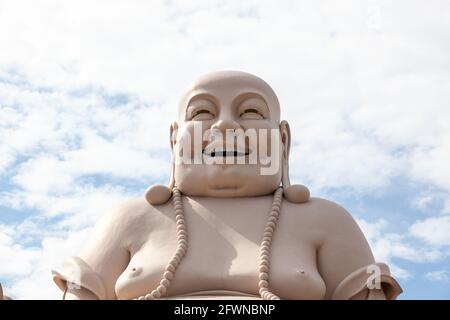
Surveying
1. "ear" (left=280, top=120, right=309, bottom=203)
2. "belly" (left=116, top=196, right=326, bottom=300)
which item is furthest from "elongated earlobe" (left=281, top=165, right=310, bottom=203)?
"belly" (left=116, top=196, right=326, bottom=300)

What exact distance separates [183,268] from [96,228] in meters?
1.04

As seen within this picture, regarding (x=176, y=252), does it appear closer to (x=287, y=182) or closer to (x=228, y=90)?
(x=287, y=182)

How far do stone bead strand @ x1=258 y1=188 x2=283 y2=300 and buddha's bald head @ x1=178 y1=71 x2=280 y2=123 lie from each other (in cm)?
82

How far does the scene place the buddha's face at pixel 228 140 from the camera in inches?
284

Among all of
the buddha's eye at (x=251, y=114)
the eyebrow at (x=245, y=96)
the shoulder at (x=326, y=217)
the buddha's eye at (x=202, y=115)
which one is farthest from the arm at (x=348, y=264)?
the buddha's eye at (x=202, y=115)

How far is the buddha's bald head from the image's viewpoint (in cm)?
738

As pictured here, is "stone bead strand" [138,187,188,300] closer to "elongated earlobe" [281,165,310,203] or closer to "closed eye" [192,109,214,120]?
"closed eye" [192,109,214,120]

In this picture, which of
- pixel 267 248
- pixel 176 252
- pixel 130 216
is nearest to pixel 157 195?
pixel 130 216

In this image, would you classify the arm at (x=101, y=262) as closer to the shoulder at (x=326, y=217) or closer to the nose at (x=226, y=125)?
the nose at (x=226, y=125)
